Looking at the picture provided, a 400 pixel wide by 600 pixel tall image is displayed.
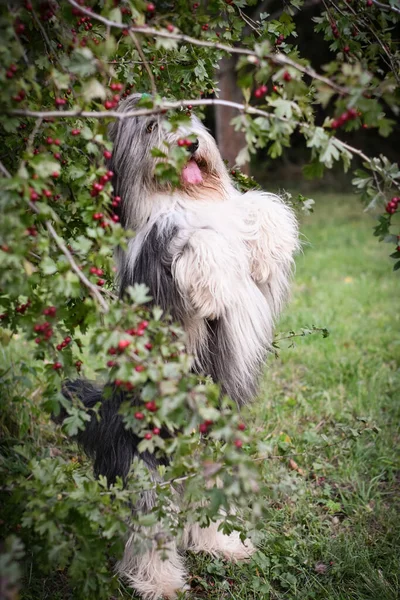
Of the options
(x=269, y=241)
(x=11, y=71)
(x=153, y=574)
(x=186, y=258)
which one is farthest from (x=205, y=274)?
(x=153, y=574)

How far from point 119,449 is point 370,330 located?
3298 mm

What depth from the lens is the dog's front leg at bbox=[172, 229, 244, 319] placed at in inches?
93.9

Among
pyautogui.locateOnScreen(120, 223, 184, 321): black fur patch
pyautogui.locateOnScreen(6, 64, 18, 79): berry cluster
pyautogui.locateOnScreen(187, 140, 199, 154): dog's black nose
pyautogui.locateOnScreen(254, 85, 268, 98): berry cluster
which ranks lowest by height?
pyautogui.locateOnScreen(120, 223, 184, 321): black fur patch

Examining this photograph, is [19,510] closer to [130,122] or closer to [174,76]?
[130,122]

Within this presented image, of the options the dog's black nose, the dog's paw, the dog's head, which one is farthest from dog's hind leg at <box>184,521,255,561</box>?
the dog's black nose

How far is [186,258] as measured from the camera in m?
2.42

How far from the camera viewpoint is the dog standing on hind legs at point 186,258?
250 centimetres

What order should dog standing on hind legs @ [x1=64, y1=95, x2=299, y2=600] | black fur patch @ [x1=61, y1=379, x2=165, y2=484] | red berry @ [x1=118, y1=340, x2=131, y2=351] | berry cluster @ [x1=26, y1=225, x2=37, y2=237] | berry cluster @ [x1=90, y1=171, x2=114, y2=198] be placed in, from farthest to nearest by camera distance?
black fur patch @ [x1=61, y1=379, x2=165, y2=484], dog standing on hind legs @ [x1=64, y1=95, x2=299, y2=600], berry cluster @ [x1=90, y1=171, x2=114, y2=198], berry cluster @ [x1=26, y1=225, x2=37, y2=237], red berry @ [x1=118, y1=340, x2=131, y2=351]

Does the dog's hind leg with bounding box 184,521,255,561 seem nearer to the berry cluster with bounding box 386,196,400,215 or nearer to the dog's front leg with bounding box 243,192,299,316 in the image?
the dog's front leg with bounding box 243,192,299,316

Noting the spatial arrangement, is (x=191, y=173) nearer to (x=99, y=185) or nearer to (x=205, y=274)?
(x=205, y=274)

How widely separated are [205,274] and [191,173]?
606mm

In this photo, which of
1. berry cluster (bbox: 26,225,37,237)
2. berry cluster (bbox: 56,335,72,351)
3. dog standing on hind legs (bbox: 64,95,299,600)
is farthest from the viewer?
dog standing on hind legs (bbox: 64,95,299,600)

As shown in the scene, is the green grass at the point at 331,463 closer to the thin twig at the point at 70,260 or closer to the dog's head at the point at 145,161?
the dog's head at the point at 145,161

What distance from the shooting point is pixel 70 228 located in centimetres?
Answer: 249
